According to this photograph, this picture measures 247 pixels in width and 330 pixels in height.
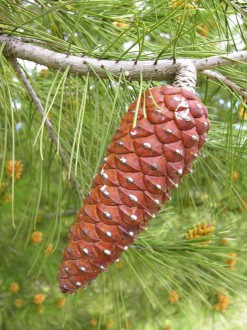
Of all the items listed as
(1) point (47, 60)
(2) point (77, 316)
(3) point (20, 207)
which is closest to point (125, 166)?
(1) point (47, 60)

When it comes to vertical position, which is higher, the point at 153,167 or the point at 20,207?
the point at 153,167

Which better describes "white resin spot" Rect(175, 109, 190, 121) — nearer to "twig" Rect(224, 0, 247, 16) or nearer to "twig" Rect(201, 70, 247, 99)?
"twig" Rect(201, 70, 247, 99)

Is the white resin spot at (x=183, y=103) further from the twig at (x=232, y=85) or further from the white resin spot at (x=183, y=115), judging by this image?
the twig at (x=232, y=85)

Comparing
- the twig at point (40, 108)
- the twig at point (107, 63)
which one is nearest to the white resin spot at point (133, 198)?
the twig at point (107, 63)

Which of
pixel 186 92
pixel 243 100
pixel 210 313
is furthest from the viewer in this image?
pixel 210 313

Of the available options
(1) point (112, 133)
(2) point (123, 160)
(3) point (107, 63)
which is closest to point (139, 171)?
(2) point (123, 160)

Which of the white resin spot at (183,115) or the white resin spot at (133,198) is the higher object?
the white resin spot at (183,115)

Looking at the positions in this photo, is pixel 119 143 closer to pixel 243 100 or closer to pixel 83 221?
pixel 83 221

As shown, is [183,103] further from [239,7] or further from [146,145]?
[239,7]
